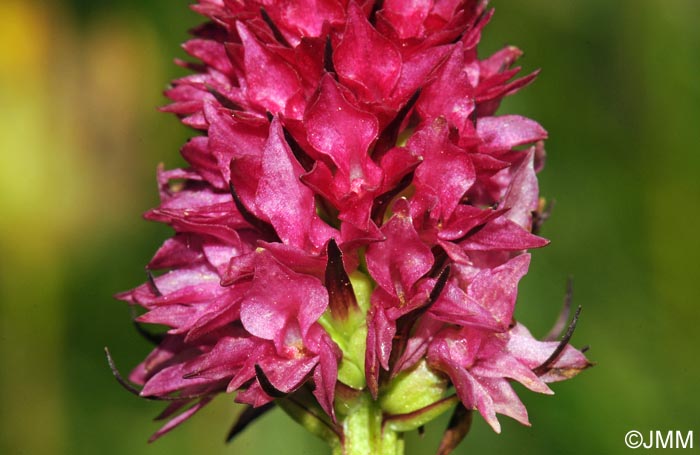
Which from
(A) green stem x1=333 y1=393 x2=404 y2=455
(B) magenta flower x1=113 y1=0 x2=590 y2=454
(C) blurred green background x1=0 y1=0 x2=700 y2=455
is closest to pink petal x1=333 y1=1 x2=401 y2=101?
(B) magenta flower x1=113 y1=0 x2=590 y2=454

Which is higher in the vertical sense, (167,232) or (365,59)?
(365,59)

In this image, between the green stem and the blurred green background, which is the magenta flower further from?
the blurred green background

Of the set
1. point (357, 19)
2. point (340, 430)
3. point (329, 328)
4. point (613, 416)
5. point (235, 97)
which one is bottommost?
point (613, 416)

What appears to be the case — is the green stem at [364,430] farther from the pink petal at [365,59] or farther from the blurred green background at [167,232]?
the blurred green background at [167,232]

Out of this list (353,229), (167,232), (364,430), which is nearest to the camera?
(353,229)

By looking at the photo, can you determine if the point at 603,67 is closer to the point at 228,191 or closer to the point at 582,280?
the point at 582,280

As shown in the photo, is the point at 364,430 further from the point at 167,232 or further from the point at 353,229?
the point at 167,232

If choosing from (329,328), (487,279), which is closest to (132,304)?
(329,328)

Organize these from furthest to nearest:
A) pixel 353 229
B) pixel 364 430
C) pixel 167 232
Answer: pixel 167 232 → pixel 364 430 → pixel 353 229

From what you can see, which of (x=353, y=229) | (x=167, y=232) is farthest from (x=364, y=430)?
(x=167, y=232)
